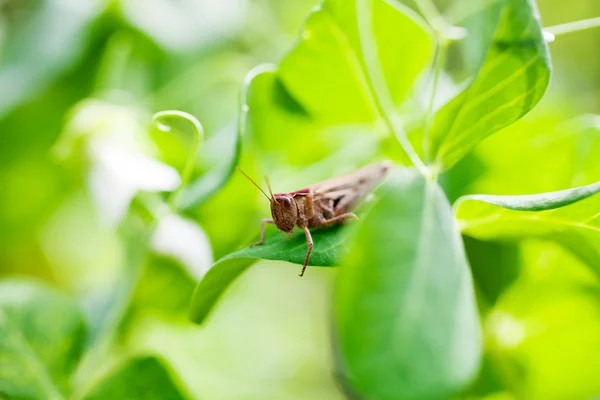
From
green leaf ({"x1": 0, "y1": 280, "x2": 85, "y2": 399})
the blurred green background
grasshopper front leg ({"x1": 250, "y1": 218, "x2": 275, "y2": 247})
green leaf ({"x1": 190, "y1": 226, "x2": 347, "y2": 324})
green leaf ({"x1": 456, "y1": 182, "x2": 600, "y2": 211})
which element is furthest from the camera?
the blurred green background

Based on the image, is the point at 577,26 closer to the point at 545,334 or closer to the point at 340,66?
the point at 340,66

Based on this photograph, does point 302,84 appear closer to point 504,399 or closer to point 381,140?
point 381,140

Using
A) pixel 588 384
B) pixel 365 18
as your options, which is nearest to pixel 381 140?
pixel 365 18

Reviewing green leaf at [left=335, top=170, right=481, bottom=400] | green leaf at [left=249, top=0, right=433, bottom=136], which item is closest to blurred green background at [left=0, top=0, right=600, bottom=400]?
green leaf at [left=249, top=0, right=433, bottom=136]

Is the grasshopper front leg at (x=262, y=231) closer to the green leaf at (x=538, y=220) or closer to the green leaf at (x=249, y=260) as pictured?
the green leaf at (x=249, y=260)

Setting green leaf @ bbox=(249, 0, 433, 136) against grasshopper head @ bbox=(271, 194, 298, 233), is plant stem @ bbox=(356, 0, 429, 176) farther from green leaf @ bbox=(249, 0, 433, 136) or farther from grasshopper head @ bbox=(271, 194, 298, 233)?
grasshopper head @ bbox=(271, 194, 298, 233)

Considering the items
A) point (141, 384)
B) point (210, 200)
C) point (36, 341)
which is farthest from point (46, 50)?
point (141, 384)

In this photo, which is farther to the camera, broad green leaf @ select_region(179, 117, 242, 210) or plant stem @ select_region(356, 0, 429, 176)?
broad green leaf @ select_region(179, 117, 242, 210)

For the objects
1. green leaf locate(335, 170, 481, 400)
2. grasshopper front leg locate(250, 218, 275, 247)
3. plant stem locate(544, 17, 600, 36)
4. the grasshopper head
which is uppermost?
plant stem locate(544, 17, 600, 36)
